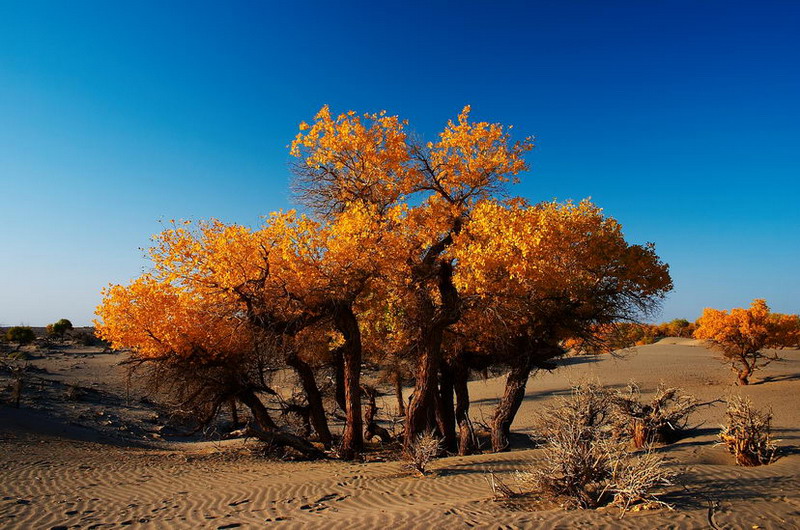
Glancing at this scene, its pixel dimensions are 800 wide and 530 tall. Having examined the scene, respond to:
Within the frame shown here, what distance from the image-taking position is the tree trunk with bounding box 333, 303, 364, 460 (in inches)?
528

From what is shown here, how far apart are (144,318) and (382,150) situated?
8632 millimetres

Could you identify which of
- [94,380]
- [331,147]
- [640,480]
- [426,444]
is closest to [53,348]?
[94,380]

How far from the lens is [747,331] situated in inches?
1224

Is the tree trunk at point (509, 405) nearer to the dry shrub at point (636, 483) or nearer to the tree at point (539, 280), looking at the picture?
the tree at point (539, 280)

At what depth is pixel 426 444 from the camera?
33.6 feet

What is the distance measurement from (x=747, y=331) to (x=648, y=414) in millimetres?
24645

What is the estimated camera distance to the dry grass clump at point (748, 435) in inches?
367

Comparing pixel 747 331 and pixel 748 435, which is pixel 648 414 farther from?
pixel 747 331

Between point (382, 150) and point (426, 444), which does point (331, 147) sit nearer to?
point (382, 150)

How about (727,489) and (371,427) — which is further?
(371,427)

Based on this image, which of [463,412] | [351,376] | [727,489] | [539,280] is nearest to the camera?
[727,489]

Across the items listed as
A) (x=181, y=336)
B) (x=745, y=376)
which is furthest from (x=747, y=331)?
(x=181, y=336)

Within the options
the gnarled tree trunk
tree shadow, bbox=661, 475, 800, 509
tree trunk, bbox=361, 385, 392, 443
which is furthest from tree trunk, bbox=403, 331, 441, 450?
tree trunk, bbox=361, 385, 392, 443

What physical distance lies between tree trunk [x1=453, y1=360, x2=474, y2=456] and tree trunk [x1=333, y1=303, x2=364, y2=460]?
3.50 m
